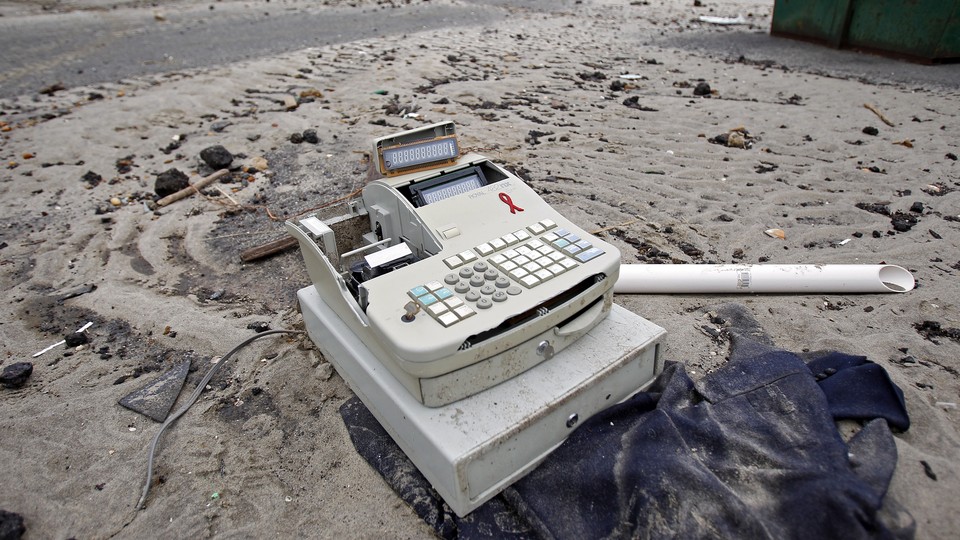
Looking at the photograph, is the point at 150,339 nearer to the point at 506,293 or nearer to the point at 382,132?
the point at 506,293

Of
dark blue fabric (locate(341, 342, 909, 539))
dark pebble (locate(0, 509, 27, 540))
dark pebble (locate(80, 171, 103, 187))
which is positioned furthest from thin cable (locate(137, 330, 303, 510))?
dark pebble (locate(80, 171, 103, 187))

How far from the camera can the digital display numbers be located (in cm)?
205

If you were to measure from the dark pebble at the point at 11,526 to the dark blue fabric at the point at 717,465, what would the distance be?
953mm

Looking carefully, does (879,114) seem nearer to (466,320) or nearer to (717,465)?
(717,465)

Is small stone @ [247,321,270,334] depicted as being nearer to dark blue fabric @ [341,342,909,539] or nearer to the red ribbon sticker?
dark blue fabric @ [341,342,909,539]

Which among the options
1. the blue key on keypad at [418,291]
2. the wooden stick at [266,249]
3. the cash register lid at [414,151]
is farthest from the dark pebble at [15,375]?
the blue key on keypad at [418,291]

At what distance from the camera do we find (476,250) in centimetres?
182

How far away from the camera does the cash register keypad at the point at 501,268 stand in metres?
1.59

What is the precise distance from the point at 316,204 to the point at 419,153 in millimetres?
1680

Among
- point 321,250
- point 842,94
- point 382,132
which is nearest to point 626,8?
point 842,94

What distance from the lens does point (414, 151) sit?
2090 millimetres

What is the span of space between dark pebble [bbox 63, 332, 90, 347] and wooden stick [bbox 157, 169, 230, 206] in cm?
146

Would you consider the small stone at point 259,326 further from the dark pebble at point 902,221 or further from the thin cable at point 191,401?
the dark pebble at point 902,221

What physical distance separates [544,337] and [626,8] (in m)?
9.56
